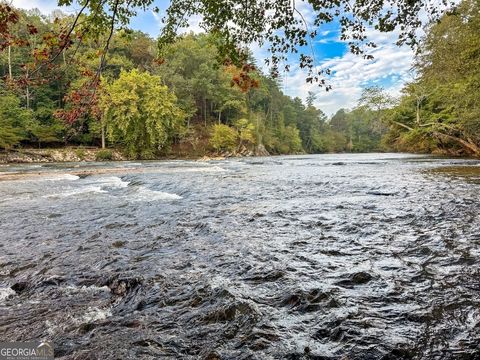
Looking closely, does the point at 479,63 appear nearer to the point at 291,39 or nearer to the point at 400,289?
the point at 291,39

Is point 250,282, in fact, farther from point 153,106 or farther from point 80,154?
point 153,106

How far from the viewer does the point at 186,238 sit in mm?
5707

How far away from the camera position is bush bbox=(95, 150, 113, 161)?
130 ft

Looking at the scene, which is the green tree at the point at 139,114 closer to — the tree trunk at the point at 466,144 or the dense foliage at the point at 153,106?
the dense foliage at the point at 153,106

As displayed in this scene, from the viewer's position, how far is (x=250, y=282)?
12.4 feet

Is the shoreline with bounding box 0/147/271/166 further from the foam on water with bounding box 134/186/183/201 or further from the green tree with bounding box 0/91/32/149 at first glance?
the foam on water with bounding box 134/186/183/201

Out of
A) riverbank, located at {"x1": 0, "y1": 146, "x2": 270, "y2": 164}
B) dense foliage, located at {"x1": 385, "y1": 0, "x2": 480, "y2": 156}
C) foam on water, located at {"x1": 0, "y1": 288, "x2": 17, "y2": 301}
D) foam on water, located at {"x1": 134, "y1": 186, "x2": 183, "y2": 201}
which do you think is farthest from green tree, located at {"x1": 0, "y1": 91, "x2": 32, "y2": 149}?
dense foliage, located at {"x1": 385, "y1": 0, "x2": 480, "y2": 156}

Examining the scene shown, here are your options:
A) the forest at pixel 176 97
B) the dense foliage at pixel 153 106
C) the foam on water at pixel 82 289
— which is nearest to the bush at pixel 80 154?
the dense foliage at pixel 153 106

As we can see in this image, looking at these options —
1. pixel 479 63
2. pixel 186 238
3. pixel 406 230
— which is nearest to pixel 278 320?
pixel 186 238

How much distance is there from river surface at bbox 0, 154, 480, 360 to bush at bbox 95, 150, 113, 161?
112 feet

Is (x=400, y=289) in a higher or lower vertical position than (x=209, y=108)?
lower

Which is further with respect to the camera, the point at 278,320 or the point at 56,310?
the point at 56,310

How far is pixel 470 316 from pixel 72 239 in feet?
19.2

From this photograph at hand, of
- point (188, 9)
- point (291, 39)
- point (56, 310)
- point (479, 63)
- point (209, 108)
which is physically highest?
point (209, 108)
